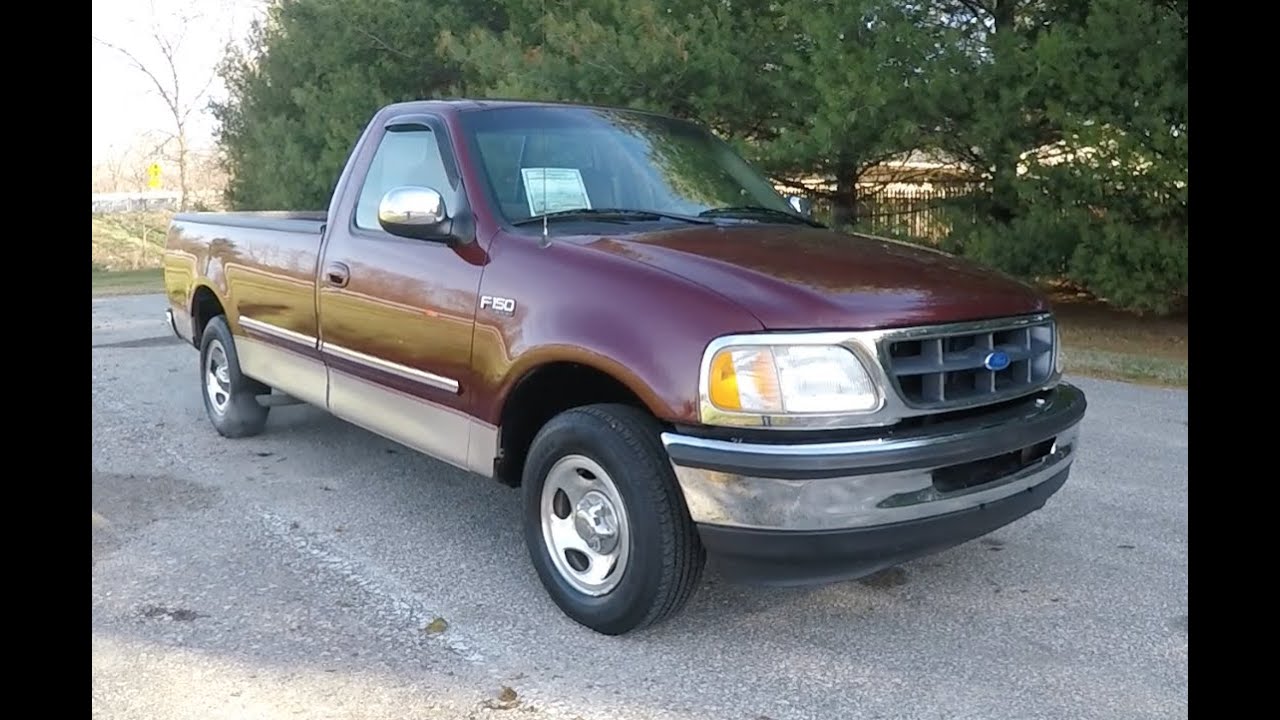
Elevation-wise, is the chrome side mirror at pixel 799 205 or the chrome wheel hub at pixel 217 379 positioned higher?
the chrome side mirror at pixel 799 205

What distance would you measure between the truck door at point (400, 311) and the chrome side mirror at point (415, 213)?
0.13m

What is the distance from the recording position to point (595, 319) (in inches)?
146

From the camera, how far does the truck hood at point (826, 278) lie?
11.2 feet

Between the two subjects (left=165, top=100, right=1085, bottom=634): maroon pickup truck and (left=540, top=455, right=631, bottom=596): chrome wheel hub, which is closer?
(left=165, top=100, right=1085, bottom=634): maroon pickup truck

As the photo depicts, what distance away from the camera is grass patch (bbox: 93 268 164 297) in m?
18.3

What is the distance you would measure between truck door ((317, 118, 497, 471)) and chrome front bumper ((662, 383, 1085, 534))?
3.67 ft

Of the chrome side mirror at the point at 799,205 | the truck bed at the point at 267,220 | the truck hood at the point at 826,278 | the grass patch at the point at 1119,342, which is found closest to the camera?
the truck hood at the point at 826,278

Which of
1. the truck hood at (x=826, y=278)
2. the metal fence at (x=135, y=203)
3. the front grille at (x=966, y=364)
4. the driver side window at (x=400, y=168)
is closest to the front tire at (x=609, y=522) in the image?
the truck hood at (x=826, y=278)

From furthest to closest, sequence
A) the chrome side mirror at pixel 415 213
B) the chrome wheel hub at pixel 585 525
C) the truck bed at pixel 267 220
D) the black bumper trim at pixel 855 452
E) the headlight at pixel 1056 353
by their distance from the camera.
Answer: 1. the truck bed at pixel 267 220
2. the chrome side mirror at pixel 415 213
3. the headlight at pixel 1056 353
4. the chrome wheel hub at pixel 585 525
5. the black bumper trim at pixel 855 452

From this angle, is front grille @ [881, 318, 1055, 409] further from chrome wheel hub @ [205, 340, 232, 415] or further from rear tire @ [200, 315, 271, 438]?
chrome wheel hub @ [205, 340, 232, 415]

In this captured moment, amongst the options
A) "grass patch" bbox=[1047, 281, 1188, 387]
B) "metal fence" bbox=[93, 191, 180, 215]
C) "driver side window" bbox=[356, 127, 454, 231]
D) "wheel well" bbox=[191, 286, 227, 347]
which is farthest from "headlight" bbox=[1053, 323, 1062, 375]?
"metal fence" bbox=[93, 191, 180, 215]

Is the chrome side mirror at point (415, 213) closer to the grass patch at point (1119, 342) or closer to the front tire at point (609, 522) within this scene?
the front tire at point (609, 522)
